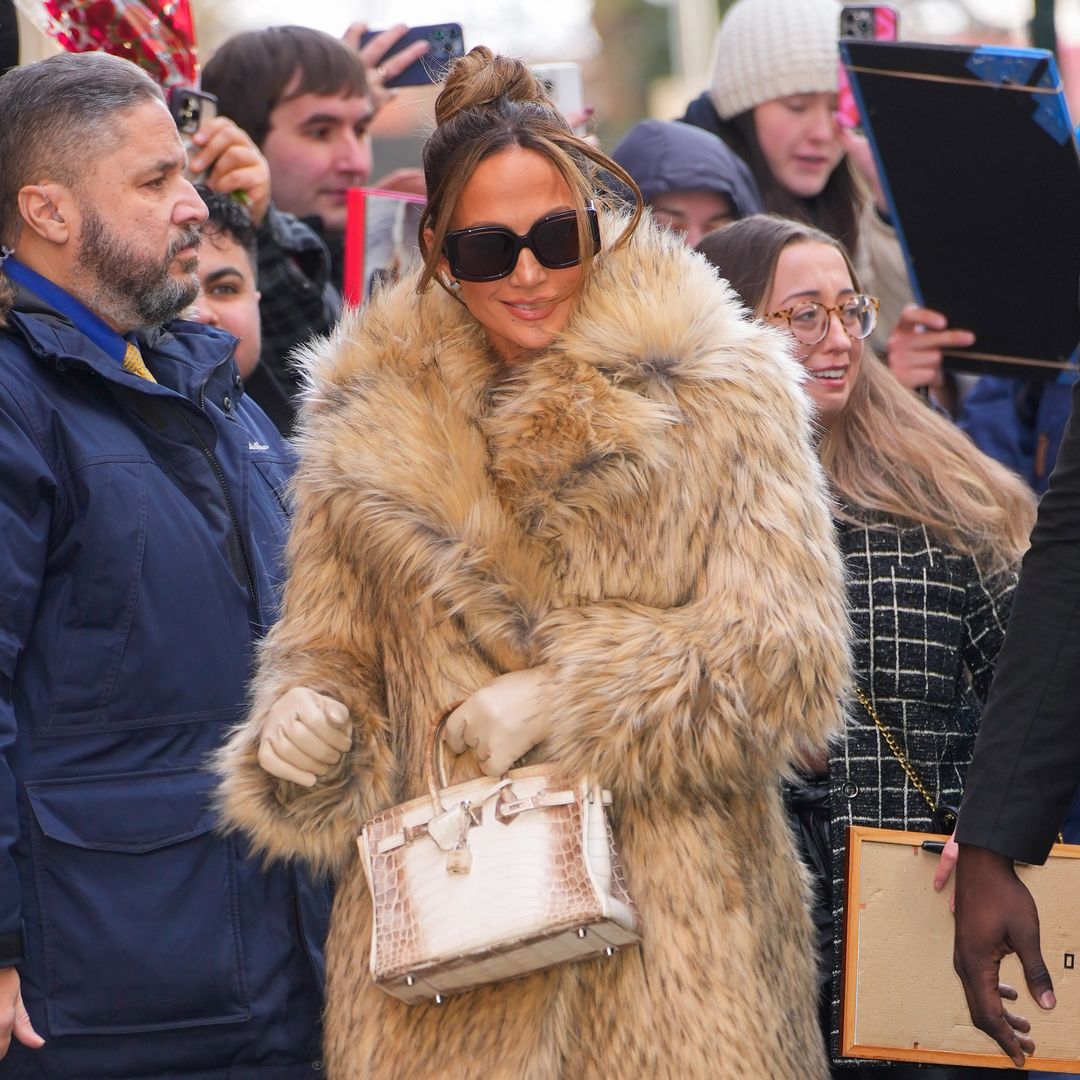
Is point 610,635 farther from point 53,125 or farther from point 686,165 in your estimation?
point 686,165

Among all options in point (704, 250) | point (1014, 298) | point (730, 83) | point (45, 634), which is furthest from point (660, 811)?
point (730, 83)

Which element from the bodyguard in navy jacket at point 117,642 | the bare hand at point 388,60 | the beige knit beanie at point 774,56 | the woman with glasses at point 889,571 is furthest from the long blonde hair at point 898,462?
the bare hand at point 388,60

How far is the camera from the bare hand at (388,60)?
5.14 m

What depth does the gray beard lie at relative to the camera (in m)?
3.22

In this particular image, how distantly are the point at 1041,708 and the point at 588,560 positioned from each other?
30.6 inches

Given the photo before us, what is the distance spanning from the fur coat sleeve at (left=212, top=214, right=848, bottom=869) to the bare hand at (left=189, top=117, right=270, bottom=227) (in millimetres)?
1505

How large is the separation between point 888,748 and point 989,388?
2.00 meters

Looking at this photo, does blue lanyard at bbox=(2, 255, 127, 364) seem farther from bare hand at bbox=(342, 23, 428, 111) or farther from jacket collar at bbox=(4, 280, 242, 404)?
bare hand at bbox=(342, 23, 428, 111)

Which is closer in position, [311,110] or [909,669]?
[909,669]

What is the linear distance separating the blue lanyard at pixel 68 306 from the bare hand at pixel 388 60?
2.02 m

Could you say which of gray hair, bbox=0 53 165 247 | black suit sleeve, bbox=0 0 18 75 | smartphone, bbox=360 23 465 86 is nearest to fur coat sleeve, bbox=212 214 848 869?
gray hair, bbox=0 53 165 247

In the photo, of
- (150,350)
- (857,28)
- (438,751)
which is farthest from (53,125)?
(857,28)

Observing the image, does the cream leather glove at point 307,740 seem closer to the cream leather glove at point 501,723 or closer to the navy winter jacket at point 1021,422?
the cream leather glove at point 501,723

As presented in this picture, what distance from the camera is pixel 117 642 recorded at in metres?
2.99
